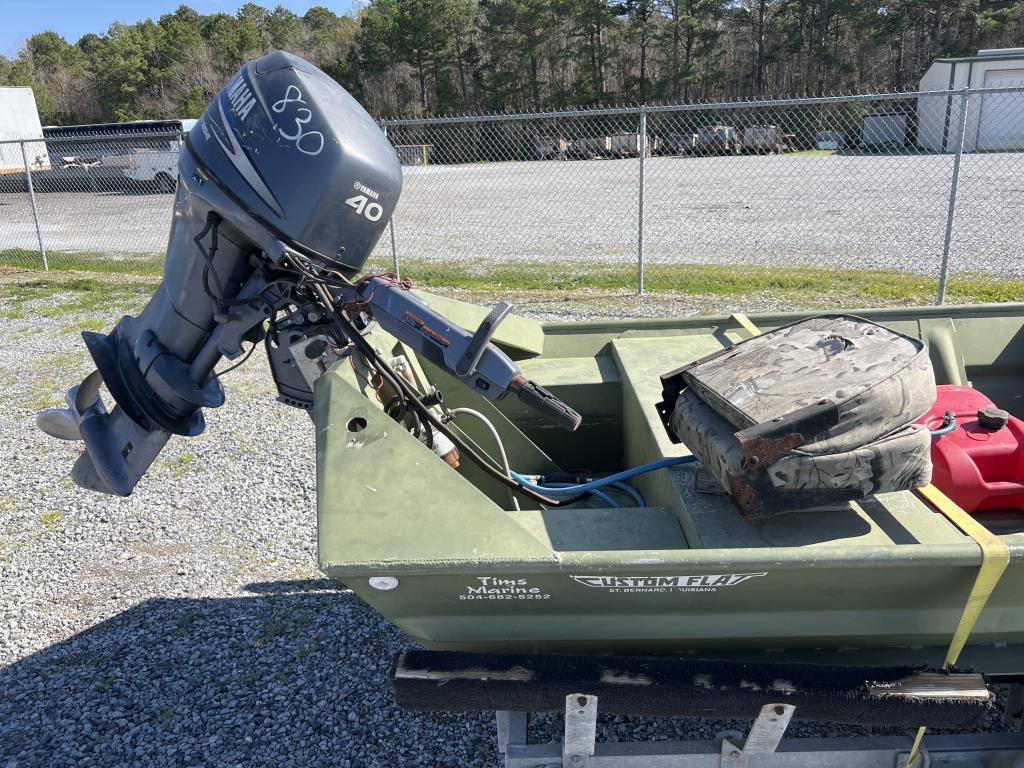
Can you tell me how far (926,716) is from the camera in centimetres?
184

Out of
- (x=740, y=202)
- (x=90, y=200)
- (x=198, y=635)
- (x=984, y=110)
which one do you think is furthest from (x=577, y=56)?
(x=198, y=635)

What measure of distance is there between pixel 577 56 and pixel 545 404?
148ft

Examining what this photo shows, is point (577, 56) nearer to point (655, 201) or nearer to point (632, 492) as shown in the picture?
point (655, 201)

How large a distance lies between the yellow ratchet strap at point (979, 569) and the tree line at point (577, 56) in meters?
42.1

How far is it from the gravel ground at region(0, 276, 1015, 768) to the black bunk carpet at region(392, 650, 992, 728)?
1.65ft

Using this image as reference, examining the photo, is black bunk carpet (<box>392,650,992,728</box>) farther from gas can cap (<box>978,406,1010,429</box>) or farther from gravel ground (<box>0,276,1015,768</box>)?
gas can cap (<box>978,406,1010,429</box>)

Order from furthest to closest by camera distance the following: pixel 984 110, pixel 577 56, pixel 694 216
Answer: pixel 577 56 → pixel 984 110 → pixel 694 216

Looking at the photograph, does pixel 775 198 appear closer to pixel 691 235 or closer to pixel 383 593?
pixel 691 235

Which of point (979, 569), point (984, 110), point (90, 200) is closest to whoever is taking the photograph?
point (979, 569)

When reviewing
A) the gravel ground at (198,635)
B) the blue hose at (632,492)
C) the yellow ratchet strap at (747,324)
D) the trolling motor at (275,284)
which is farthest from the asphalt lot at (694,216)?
the trolling motor at (275,284)

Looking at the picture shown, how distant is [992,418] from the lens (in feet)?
7.72

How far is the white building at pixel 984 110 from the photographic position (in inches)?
842

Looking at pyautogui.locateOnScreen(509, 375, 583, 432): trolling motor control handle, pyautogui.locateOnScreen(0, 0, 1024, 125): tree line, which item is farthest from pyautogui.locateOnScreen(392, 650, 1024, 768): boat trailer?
pyautogui.locateOnScreen(0, 0, 1024, 125): tree line

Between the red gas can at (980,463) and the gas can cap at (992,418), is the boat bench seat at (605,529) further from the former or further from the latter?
the gas can cap at (992,418)
